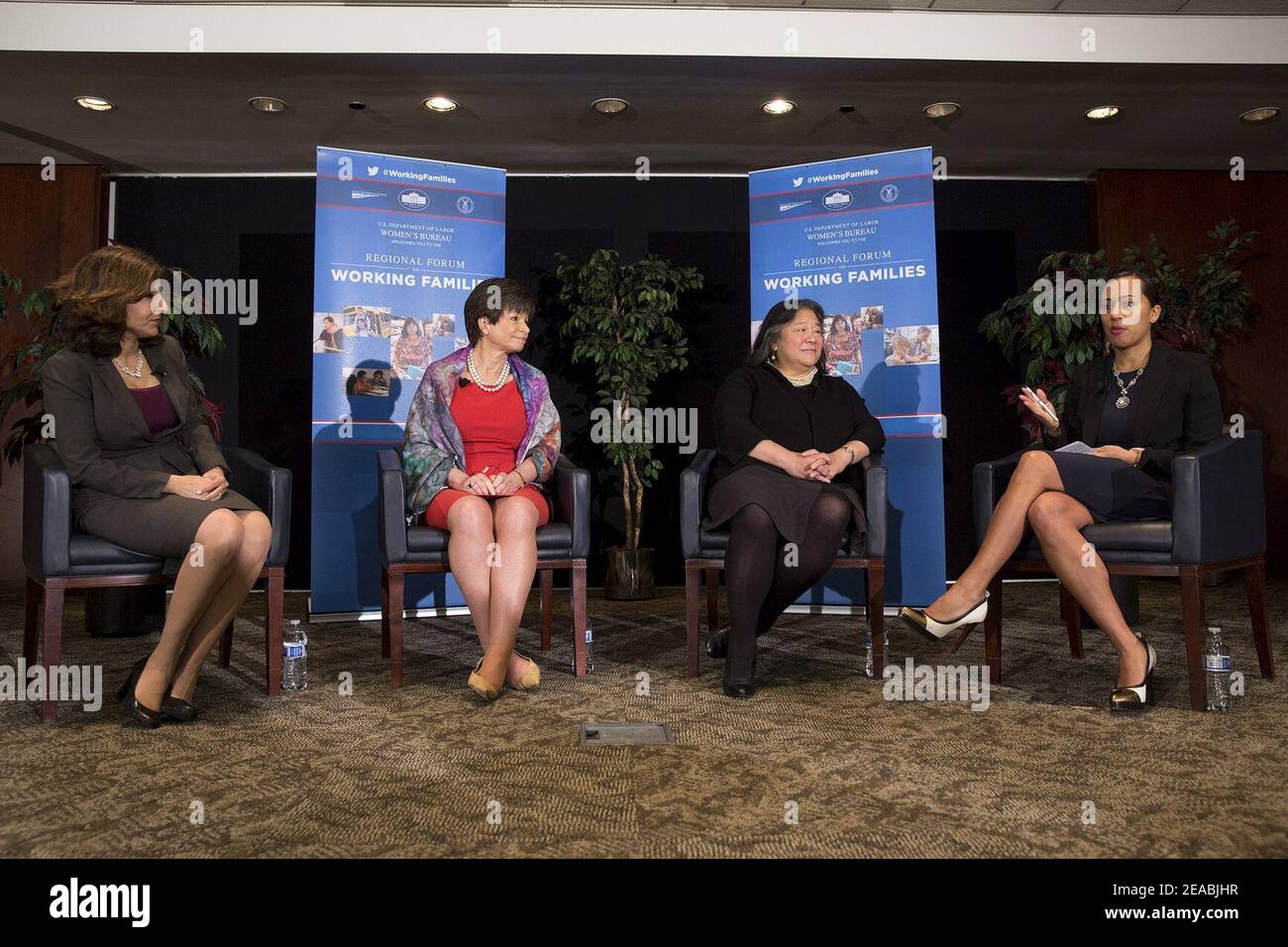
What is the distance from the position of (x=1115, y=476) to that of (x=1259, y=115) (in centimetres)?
385

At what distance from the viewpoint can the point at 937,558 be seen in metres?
4.49

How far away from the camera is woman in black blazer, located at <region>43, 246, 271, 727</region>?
2619 millimetres

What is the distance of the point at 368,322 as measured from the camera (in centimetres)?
444

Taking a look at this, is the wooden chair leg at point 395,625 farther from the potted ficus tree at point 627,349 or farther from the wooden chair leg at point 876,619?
the potted ficus tree at point 627,349

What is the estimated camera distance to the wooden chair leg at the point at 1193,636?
2654mm

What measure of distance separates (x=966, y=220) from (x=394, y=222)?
382cm

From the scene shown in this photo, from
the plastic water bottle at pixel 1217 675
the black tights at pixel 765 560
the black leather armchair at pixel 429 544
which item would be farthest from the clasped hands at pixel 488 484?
the plastic water bottle at pixel 1217 675

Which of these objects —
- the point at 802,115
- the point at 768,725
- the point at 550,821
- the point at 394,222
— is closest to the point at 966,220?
the point at 802,115

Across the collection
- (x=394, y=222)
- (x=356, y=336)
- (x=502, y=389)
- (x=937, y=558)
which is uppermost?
(x=394, y=222)

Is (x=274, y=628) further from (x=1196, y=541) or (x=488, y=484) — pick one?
(x=1196, y=541)

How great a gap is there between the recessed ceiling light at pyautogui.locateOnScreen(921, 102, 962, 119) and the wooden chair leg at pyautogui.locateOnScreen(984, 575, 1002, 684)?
127 inches

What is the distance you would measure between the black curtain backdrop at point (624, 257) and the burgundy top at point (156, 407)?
3.04 metres
